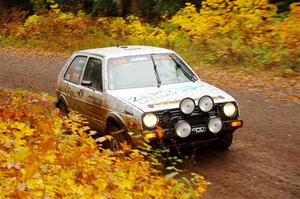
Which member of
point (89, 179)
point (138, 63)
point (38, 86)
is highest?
point (138, 63)

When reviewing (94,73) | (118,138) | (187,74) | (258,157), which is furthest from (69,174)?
(187,74)


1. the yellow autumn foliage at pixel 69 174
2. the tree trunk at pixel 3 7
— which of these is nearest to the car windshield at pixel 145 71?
the yellow autumn foliage at pixel 69 174

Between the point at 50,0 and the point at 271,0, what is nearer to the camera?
the point at 271,0

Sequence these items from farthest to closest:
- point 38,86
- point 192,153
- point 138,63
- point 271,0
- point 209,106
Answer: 1. point 271,0
2. point 38,86
3. point 138,63
4. point 192,153
5. point 209,106

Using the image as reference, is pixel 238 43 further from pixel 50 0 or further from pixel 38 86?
pixel 50 0

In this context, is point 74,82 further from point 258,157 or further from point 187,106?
point 258,157

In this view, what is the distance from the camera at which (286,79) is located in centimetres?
1263

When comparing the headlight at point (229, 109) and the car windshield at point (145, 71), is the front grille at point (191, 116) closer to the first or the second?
the headlight at point (229, 109)

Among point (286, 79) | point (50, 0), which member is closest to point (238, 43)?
point (286, 79)

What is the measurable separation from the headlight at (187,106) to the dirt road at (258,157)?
90 centimetres

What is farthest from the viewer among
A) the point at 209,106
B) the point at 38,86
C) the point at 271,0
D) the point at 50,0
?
the point at 50,0

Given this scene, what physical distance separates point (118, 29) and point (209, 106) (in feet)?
53.8

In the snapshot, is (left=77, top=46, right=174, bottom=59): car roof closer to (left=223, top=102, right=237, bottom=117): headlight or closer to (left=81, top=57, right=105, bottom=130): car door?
(left=81, top=57, right=105, bottom=130): car door

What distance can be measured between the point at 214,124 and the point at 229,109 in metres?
0.39
